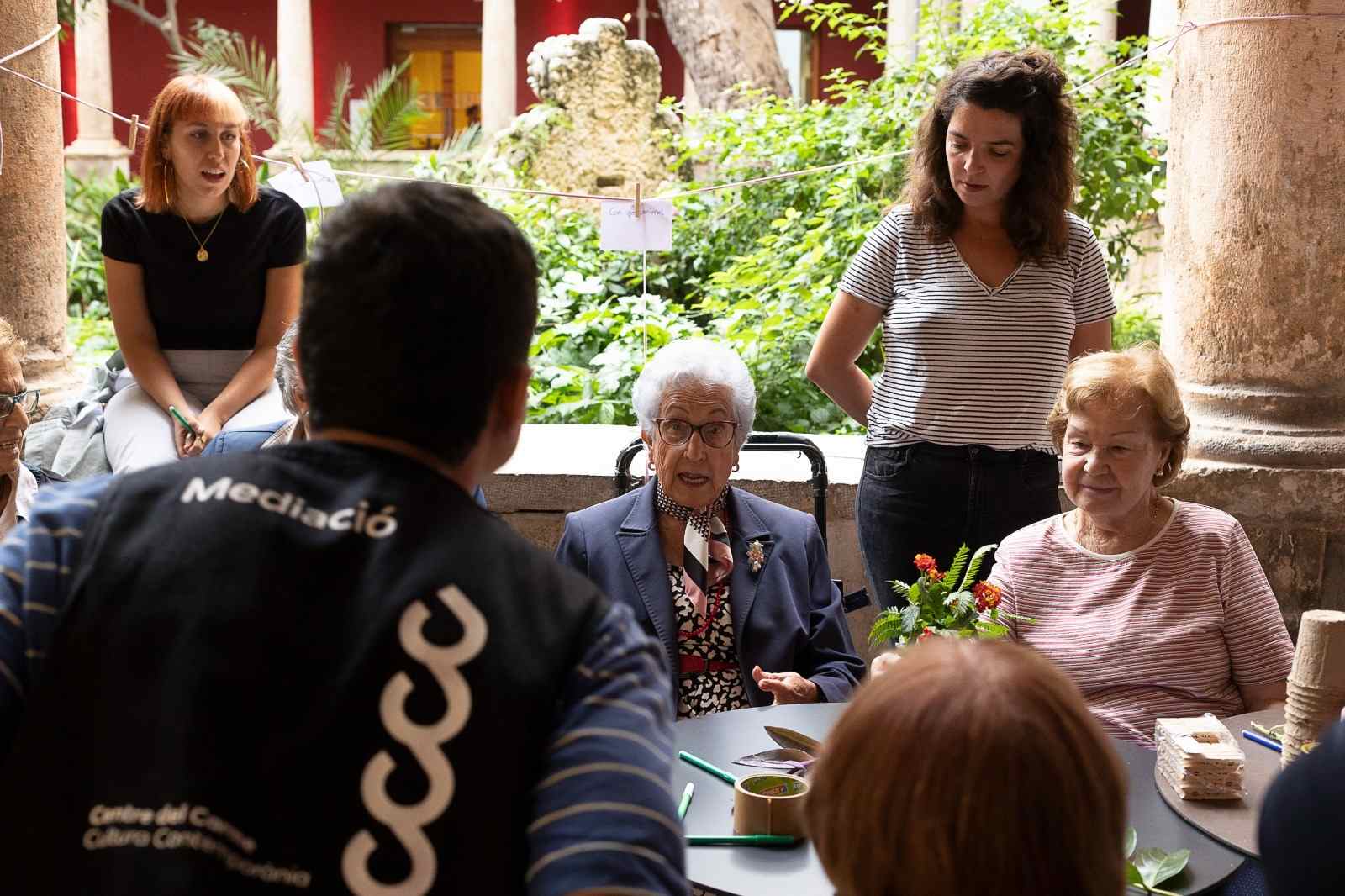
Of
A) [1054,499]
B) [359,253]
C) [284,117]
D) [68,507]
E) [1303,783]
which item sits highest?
[284,117]

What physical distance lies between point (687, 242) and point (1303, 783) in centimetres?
748

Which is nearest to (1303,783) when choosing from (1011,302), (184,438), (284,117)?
(1011,302)

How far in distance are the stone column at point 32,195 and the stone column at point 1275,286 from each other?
11.4ft

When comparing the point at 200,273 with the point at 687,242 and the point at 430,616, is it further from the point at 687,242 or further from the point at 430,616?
the point at 687,242

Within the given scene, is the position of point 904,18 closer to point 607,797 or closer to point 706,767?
point 706,767

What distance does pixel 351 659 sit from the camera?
0.96m

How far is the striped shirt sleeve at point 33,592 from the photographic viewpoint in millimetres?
1024

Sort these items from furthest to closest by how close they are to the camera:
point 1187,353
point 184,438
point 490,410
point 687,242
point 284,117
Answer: point 284,117 → point 687,242 → point 1187,353 → point 184,438 → point 490,410

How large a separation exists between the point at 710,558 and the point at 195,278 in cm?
159

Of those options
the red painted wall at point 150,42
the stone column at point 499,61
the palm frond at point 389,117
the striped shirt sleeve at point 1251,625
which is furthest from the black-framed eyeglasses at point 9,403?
the red painted wall at point 150,42

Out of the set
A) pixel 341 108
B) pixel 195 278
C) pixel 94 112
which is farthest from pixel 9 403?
pixel 94 112

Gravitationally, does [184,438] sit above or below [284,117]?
below

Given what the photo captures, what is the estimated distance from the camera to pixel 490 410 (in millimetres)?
1088

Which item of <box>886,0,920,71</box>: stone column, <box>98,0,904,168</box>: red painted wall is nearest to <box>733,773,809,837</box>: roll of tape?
<box>886,0,920,71</box>: stone column
